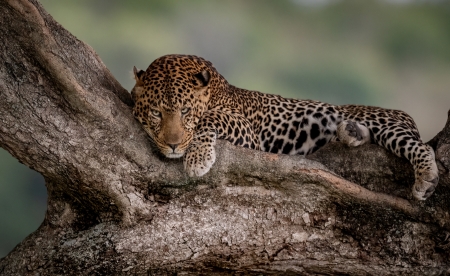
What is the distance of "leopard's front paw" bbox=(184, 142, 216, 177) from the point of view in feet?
19.7

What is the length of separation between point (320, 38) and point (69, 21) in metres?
4.43

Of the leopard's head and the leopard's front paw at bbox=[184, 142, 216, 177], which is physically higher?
the leopard's head

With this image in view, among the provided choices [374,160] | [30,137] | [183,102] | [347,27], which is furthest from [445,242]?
[347,27]

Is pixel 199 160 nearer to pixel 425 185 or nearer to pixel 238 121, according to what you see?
pixel 238 121

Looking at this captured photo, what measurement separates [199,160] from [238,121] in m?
1.32

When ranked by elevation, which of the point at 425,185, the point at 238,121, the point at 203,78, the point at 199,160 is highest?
the point at 203,78

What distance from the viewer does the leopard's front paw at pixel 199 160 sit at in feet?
19.7

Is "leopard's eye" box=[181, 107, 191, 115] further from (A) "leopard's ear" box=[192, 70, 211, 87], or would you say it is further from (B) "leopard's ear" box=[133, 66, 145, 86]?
(B) "leopard's ear" box=[133, 66, 145, 86]

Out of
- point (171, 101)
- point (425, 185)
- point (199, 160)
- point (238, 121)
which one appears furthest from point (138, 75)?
point (425, 185)

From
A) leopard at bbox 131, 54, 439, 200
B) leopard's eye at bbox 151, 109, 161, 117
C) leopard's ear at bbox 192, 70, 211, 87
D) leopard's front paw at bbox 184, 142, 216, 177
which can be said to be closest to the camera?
leopard's front paw at bbox 184, 142, 216, 177

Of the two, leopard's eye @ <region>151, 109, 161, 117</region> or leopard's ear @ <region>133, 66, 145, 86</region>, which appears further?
leopard's ear @ <region>133, 66, 145, 86</region>

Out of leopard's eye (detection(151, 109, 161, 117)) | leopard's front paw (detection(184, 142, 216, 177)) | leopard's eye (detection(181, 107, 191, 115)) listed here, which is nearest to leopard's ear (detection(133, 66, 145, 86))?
leopard's eye (detection(151, 109, 161, 117))

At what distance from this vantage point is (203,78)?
274 inches

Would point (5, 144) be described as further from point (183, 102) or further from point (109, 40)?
point (109, 40)
